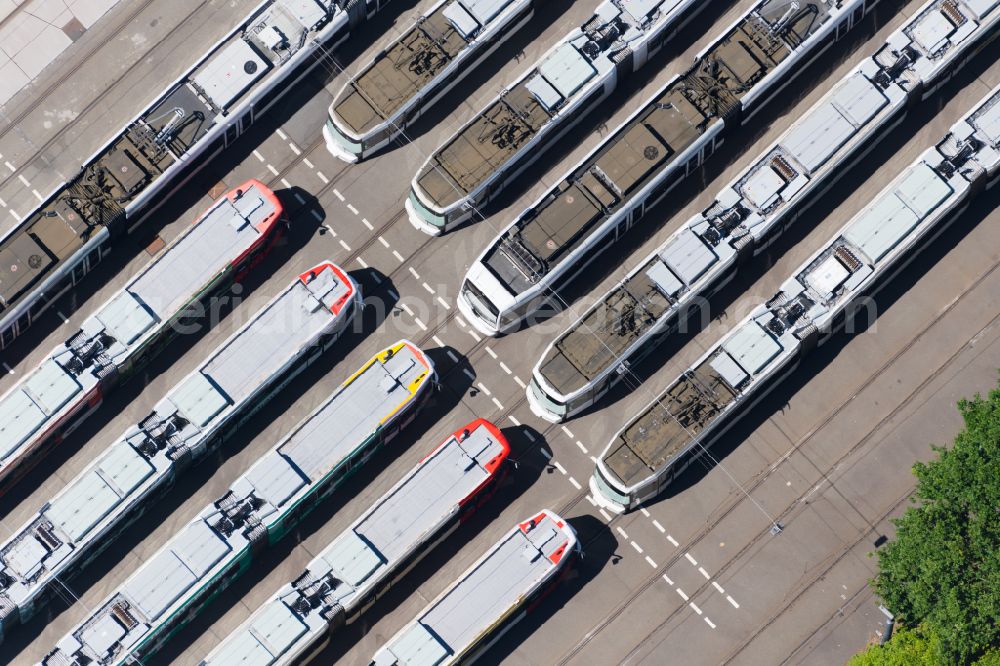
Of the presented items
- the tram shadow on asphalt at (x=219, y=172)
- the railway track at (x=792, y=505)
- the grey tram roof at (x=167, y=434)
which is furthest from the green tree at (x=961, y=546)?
→ the tram shadow on asphalt at (x=219, y=172)

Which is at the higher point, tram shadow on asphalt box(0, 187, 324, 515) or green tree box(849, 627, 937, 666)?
tram shadow on asphalt box(0, 187, 324, 515)

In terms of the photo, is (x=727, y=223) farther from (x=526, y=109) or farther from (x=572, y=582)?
(x=572, y=582)

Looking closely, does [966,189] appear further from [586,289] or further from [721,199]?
[586,289]

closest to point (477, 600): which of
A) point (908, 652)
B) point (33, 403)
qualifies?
point (908, 652)

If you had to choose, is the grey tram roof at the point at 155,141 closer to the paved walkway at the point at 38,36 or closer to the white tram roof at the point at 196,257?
the white tram roof at the point at 196,257

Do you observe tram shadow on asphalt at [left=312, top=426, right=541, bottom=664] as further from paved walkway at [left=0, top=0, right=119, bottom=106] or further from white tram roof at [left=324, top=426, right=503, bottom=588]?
paved walkway at [left=0, top=0, right=119, bottom=106]

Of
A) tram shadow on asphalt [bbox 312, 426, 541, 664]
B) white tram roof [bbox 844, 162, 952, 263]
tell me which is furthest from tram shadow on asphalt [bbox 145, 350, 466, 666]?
white tram roof [bbox 844, 162, 952, 263]
